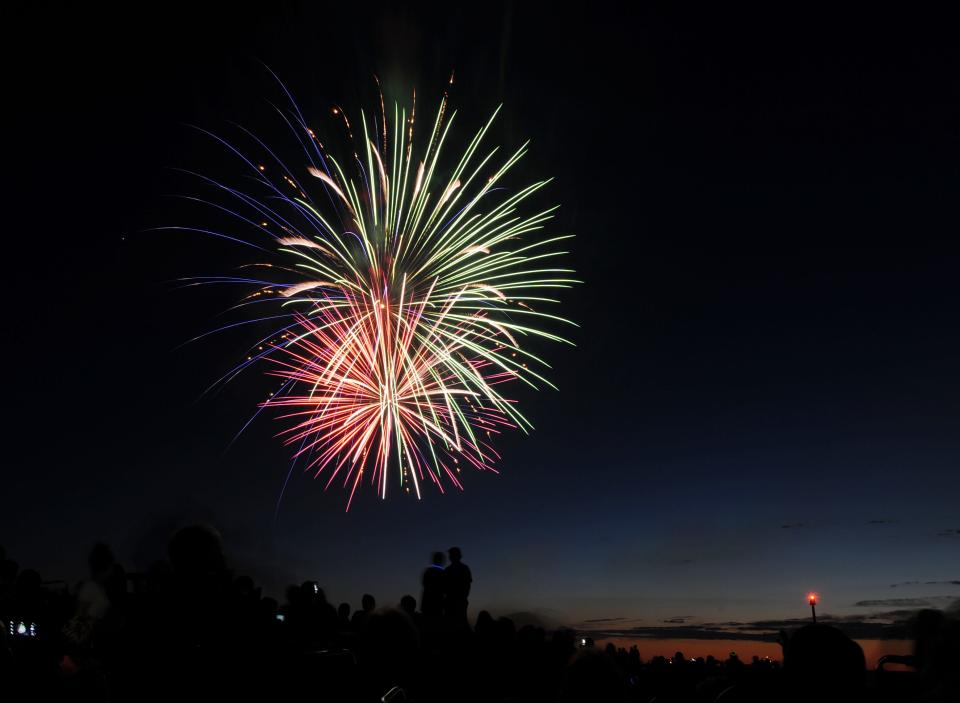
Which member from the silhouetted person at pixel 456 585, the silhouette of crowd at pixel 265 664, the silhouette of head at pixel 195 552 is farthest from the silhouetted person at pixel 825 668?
the silhouetted person at pixel 456 585

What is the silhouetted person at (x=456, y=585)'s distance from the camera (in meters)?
12.1

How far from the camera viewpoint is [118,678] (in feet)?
14.1

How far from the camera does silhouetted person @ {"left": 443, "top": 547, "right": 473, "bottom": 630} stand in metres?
12.1

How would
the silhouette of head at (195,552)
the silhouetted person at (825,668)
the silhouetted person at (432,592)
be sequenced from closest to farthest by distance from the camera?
1. the silhouetted person at (825,668)
2. the silhouette of head at (195,552)
3. the silhouetted person at (432,592)

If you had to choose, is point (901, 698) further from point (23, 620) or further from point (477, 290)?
point (477, 290)

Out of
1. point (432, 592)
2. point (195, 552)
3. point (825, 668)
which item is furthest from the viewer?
point (432, 592)

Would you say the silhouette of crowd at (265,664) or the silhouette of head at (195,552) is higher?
the silhouette of head at (195,552)

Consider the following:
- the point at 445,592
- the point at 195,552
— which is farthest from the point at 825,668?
the point at 445,592

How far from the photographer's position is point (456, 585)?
1229cm

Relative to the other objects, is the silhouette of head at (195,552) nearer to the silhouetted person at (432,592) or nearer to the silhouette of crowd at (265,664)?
the silhouette of crowd at (265,664)

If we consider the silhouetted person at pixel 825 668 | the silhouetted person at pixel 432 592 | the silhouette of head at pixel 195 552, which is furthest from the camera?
the silhouetted person at pixel 432 592

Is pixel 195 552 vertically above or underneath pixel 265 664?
above

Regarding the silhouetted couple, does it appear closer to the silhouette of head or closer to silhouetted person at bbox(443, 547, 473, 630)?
silhouetted person at bbox(443, 547, 473, 630)

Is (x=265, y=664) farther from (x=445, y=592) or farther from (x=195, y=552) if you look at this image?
(x=445, y=592)
